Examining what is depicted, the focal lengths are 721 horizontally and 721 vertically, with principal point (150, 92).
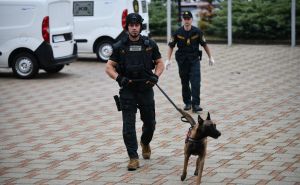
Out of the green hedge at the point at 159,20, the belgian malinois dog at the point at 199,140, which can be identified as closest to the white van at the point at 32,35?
the belgian malinois dog at the point at 199,140

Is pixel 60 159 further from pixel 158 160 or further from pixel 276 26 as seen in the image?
pixel 276 26

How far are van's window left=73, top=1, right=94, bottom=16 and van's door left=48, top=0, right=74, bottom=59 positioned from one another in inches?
98.9

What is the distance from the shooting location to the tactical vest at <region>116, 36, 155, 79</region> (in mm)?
8328

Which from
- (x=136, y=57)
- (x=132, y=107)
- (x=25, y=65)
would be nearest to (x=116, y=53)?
(x=136, y=57)

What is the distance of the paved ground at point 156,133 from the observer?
819 cm

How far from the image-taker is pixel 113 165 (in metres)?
8.63

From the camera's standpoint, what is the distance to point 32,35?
663 inches

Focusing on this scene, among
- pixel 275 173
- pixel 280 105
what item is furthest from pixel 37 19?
pixel 275 173

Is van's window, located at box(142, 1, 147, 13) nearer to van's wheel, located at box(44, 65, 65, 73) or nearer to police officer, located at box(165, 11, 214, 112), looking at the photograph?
van's wheel, located at box(44, 65, 65, 73)

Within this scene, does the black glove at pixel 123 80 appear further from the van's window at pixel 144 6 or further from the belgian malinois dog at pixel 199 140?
the van's window at pixel 144 6

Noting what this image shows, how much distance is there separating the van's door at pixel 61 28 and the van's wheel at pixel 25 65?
0.56 metres

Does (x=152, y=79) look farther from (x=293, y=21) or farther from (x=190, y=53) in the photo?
(x=293, y=21)

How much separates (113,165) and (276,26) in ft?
54.6

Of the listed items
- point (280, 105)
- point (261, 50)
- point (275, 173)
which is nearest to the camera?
point (275, 173)
